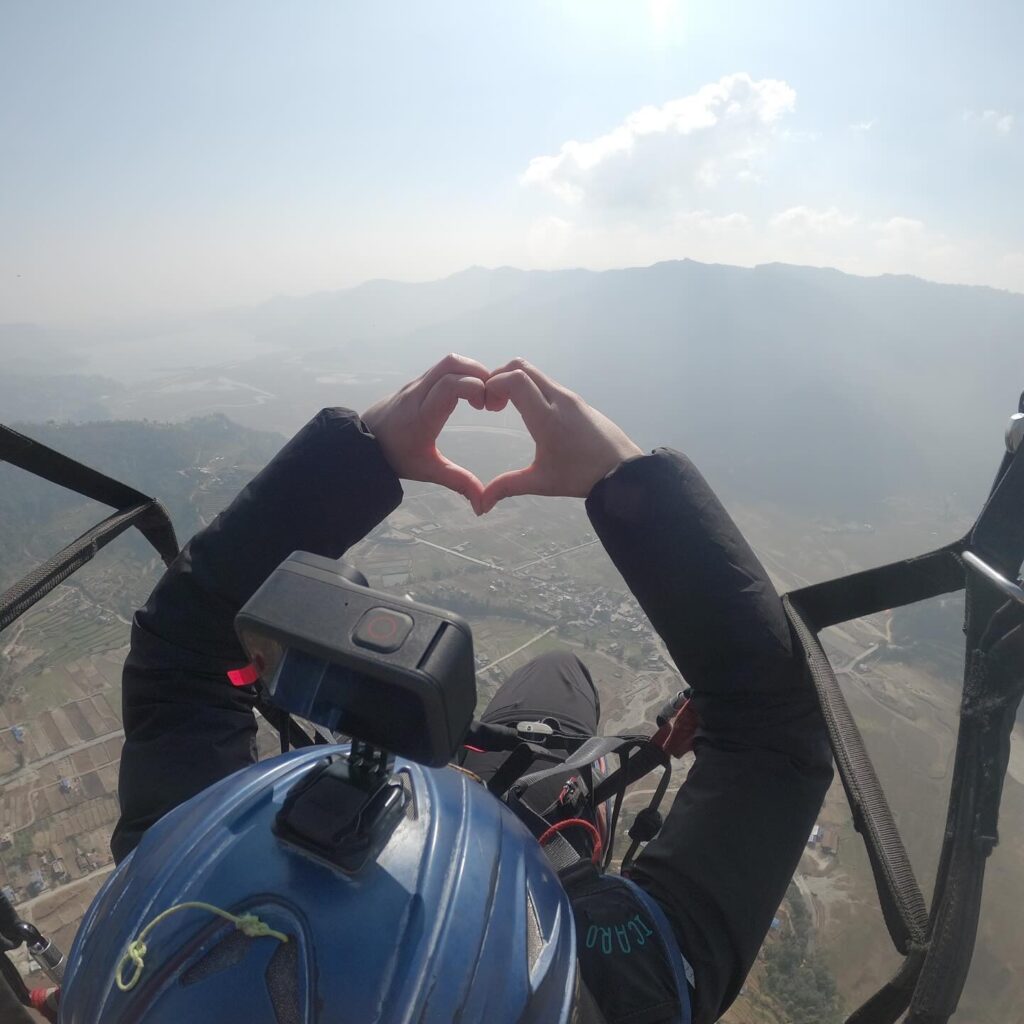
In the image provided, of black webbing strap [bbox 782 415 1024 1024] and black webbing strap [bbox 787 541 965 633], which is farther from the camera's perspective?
black webbing strap [bbox 787 541 965 633]

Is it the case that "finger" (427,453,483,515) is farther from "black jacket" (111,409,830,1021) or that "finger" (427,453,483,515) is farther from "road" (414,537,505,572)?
"road" (414,537,505,572)

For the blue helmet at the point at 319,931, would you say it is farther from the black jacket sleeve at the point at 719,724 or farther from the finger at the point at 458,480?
the finger at the point at 458,480

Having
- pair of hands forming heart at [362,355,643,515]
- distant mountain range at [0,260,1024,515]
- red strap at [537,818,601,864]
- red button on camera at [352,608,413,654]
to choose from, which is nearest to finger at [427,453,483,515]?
pair of hands forming heart at [362,355,643,515]

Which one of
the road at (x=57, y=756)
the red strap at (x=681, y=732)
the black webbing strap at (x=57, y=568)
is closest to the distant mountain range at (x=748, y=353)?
the road at (x=57, y=756)

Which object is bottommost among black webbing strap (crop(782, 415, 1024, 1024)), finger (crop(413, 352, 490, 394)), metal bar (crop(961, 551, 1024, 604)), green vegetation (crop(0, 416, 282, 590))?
green vegetation (crop(0, 416, 282, 590))

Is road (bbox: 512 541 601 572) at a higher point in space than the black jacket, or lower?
lower

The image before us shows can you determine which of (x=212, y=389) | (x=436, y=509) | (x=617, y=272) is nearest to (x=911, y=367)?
(x=617, y=272)

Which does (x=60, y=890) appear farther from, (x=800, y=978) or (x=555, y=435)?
(x=555, y=435)
